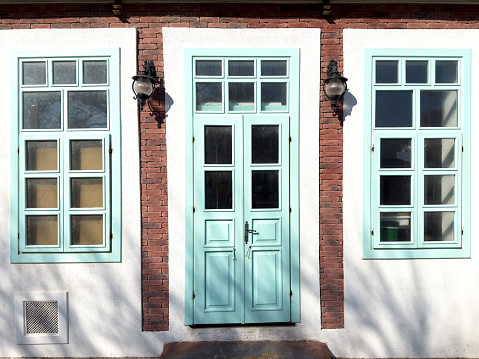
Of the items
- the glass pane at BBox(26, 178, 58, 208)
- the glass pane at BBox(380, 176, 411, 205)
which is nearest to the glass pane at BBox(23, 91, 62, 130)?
the glass pane at BBox(26, 178, 58, 208)

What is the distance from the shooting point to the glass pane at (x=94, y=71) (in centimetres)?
382

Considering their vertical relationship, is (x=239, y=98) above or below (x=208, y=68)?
below

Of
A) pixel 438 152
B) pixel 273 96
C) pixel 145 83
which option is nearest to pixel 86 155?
pixel 145 83

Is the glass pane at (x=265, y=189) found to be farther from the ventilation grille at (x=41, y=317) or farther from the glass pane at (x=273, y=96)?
the ventilation grille at (x=41, y=317)

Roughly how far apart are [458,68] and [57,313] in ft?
19.0

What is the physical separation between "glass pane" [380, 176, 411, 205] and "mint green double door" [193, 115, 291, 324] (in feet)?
4.03

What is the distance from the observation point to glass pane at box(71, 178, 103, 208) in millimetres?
3811

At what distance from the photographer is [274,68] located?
385cm

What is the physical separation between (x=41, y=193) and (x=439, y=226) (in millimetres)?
4931

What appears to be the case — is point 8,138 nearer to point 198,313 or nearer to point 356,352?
point 198,313

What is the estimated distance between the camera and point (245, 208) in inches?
149

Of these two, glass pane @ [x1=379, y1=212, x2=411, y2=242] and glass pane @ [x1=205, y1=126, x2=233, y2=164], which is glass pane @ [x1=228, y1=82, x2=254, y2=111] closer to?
glass pane @ [x1=205, y1=126, x2=233, y2=164]

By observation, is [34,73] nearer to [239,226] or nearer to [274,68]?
[274,68]

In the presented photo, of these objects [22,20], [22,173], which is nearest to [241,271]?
[22,173]
